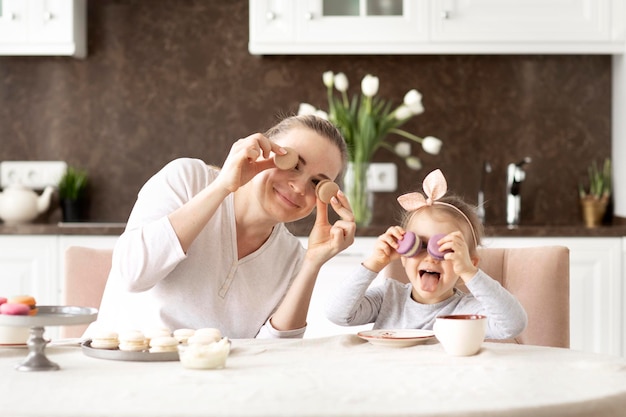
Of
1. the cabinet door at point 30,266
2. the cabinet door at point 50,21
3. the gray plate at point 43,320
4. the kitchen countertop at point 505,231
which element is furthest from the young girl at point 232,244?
the cabinet door at point 50,21

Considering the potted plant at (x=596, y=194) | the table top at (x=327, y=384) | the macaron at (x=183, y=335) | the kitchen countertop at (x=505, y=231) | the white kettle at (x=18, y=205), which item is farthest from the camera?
the potted plant at (x=596, y=194)

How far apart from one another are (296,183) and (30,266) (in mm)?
1859

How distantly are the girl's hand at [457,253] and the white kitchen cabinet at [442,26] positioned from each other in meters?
2.10

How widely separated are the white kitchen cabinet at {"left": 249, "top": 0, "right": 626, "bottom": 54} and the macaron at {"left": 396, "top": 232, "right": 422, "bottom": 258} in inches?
79.5

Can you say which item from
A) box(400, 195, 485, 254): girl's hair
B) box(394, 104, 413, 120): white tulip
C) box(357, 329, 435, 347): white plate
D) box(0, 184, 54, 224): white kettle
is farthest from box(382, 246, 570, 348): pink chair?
box(0, 184, 54, 224): white kettle

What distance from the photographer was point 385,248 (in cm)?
190

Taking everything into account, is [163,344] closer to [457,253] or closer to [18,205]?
[457,253]

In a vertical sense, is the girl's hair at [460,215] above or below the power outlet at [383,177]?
below

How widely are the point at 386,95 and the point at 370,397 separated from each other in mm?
2991

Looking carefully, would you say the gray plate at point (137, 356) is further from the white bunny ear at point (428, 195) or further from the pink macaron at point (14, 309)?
the white bunny ear at point (428, 195)

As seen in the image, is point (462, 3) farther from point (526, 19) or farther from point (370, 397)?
point (370, 397)

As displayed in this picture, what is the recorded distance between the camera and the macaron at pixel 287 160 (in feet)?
6.42

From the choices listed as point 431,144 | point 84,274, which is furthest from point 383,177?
point 84,274

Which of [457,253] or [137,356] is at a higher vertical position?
[457,253]
